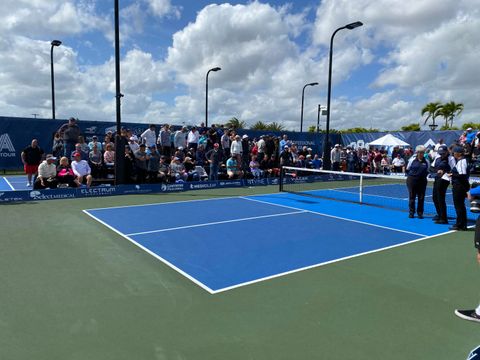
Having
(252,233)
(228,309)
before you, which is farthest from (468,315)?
(252,233)

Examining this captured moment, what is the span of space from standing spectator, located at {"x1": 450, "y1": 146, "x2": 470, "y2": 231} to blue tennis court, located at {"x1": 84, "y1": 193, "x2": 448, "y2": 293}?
1.32ft

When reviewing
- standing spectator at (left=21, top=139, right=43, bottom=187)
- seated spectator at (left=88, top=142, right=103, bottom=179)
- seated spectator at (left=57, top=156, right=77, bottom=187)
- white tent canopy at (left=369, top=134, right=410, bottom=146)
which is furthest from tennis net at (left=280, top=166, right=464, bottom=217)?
standing spectator at (left=21, top=139, right=43, bottom=187)

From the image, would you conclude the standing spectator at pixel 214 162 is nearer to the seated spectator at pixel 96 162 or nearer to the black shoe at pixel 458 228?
the seated spectator at pixel 96 162

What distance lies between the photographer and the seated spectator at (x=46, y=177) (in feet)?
39.4

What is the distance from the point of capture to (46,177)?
12039 mm

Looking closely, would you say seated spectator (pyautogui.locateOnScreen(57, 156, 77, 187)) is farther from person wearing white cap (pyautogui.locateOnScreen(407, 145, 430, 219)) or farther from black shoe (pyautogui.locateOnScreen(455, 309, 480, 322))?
black shoe (pyautogui.locateOnScreen(455, 309, 480, 322))

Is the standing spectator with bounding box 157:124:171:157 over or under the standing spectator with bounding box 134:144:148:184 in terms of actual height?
over

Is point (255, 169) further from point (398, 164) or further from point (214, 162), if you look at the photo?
point (398, 164)

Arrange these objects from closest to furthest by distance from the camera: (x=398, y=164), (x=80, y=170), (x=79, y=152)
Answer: (x=80, y=170) → (x=79, y=152) → (x=398, y=164)

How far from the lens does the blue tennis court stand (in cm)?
571

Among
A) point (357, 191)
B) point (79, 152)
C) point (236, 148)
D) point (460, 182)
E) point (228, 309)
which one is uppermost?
point (236, 148)

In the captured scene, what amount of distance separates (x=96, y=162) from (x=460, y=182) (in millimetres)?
12241

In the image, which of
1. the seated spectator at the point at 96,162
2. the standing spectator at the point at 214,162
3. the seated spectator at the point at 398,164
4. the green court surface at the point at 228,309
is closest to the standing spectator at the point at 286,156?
the standing spectator at the point at 214,162

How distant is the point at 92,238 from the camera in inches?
286
